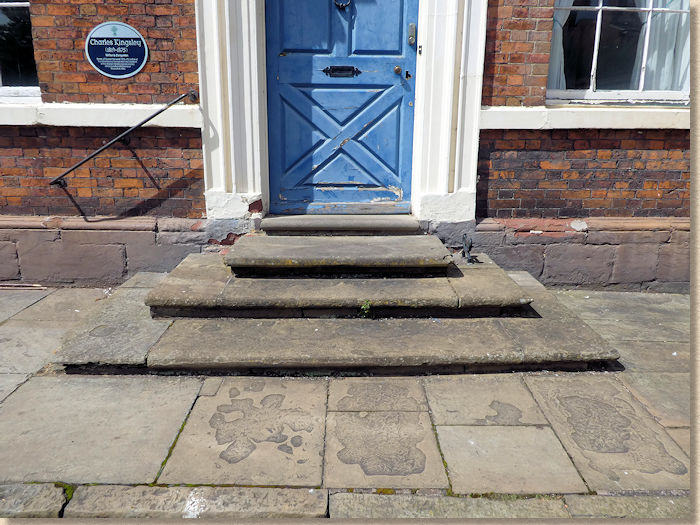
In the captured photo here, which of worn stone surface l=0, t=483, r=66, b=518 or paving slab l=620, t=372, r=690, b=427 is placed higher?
paving slab l=620, t=372, r=690, b=427

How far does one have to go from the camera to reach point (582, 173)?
4.47 m

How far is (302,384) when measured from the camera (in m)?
2.94

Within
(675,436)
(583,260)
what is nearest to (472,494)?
(675,436)

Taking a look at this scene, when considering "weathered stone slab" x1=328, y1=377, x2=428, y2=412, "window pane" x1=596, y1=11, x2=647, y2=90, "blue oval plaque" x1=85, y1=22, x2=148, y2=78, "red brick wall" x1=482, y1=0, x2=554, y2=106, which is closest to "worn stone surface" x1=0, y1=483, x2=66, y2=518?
"weathered stone slab" x1=328, y1=377, x2=428, y2=412

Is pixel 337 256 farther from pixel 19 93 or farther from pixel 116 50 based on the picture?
pixel 19 93

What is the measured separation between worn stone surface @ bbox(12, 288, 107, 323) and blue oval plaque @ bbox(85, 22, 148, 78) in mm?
1792

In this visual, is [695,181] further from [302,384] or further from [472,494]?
[302,384]

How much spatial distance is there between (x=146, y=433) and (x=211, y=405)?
349 millimetres

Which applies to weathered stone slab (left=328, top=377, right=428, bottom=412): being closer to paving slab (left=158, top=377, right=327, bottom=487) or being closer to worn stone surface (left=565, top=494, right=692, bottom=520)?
paving slab (left=158, top=377, right=327, bottom=487)

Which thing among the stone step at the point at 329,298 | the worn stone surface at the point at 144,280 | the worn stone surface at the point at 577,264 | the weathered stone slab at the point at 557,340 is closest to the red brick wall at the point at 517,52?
the worn stone surface at the point at 577,264

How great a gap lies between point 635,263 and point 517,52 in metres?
2.08

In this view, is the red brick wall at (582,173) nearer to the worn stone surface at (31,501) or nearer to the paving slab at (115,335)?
the paving slab at (115,335)

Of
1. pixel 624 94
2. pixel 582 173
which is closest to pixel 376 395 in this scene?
pixel 582 173

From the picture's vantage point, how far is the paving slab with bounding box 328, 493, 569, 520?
2014 millimetres
